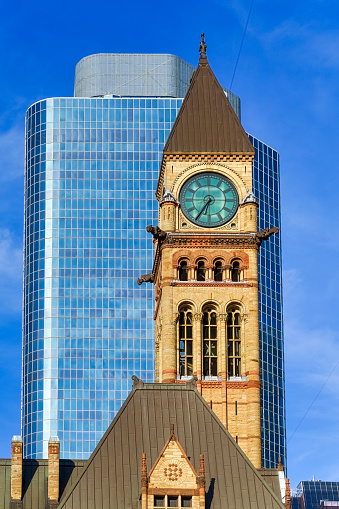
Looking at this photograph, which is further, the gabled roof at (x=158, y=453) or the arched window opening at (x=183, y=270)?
the arched window opening at (x=183, y=270)

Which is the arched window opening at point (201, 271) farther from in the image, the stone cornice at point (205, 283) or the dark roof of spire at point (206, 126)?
the dark roof of spire at point (206, 126)

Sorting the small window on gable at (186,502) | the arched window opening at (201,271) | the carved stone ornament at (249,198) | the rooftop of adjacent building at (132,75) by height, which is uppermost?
the rooftop of adjacent building at (132,75)

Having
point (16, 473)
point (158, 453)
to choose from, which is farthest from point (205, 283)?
point (16, 473)

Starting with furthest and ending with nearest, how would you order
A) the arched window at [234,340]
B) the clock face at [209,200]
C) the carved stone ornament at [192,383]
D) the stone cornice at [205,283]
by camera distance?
1. the clock face at [209,200]
2. the stone cornice at [205,283]
3. the arched window at [234,340]
4. the carved stone ornament at [192,383]

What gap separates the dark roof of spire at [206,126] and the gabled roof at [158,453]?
18.3m

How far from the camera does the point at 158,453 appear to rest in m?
82.2

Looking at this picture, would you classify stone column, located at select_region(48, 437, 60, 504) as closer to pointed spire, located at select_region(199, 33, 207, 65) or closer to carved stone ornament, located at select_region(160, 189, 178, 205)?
carved stone ornament, located at select_region(160, 189, 178, 205)

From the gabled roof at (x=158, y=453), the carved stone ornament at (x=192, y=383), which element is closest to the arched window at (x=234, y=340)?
the carved stone ornament at (x=192, y=383)

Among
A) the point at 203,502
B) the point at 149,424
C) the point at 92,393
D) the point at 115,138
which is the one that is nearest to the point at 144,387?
the point at 149,424

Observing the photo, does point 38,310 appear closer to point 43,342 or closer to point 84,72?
point 43,342

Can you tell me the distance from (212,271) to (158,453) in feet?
56.3

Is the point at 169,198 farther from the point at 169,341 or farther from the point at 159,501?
the point at 159,501

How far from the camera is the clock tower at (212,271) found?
94438 millimetres

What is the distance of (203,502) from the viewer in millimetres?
79125
